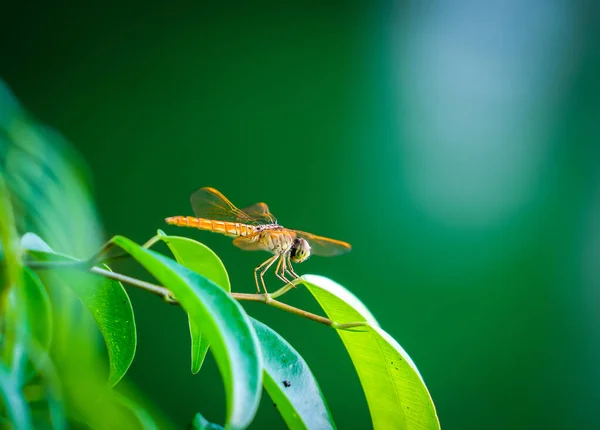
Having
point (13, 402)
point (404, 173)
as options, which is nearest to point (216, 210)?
point (13, 402)

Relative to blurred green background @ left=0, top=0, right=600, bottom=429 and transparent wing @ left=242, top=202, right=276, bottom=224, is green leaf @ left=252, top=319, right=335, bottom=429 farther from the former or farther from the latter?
blurred green background @ left=0, top=0, right=600, bottom=429

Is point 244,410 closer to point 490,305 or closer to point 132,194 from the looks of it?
point 132,194

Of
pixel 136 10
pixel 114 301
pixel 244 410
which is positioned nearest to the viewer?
pixel 244 410

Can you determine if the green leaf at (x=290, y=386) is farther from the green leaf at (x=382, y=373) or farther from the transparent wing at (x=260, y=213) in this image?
the transparent wing at (x=260, y=213)

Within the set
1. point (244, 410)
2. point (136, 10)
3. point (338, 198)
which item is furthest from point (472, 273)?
point (244, 410)

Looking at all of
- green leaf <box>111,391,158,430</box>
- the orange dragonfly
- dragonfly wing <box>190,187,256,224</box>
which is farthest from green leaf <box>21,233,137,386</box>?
dragonfly wing <box>190,187,256,224</box>

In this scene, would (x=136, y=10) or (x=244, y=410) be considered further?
(x=136, y=10)
